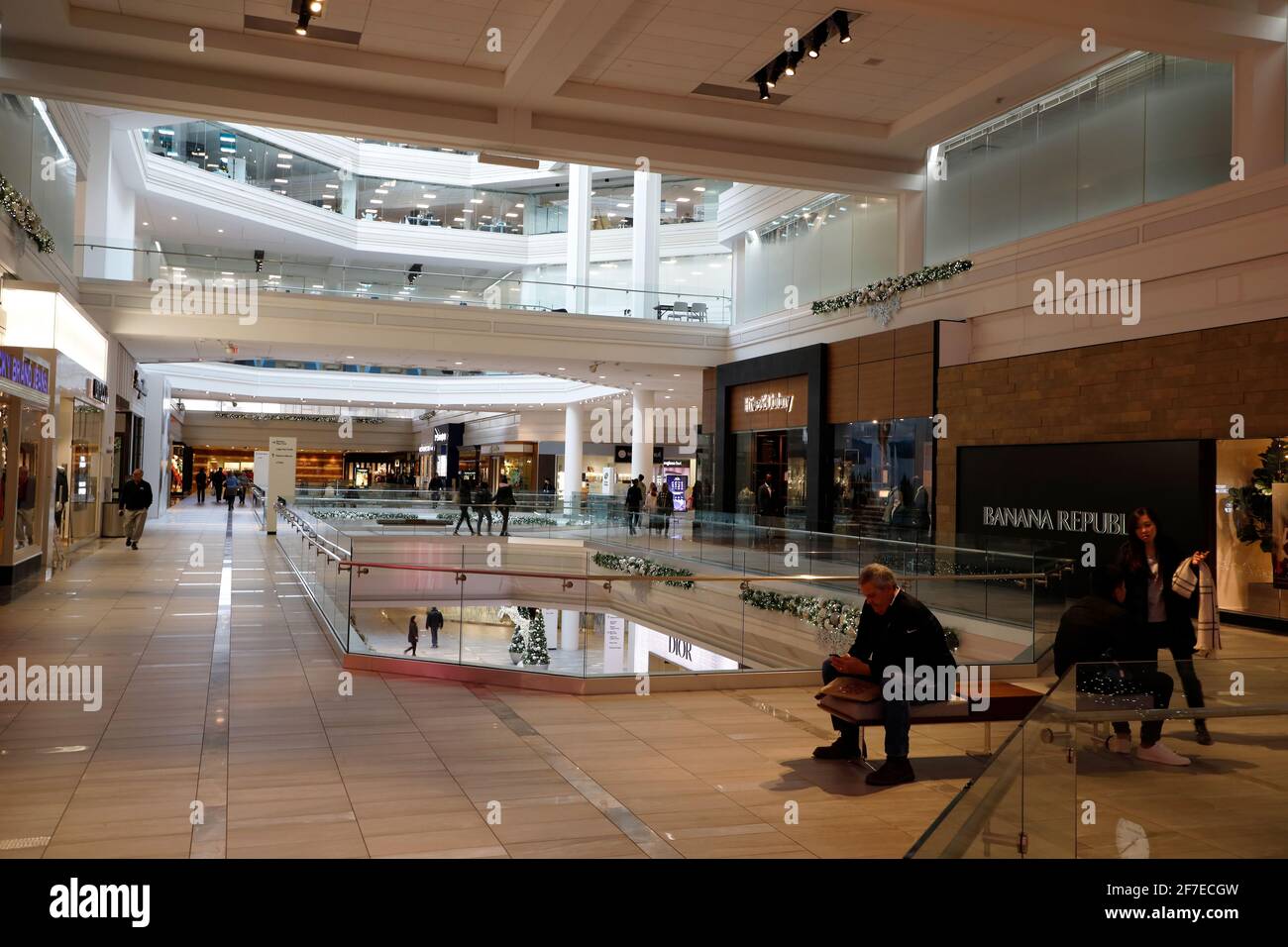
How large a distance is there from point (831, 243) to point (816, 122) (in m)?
4.89

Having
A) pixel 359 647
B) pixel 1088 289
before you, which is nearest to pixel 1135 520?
pixel 359 647

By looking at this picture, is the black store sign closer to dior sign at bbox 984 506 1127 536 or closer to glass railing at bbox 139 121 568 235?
dior sign at bbox 984 506 1127 536

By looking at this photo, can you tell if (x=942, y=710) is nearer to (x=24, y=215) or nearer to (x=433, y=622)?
(x=433, y=622)

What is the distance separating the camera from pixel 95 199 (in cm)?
2117

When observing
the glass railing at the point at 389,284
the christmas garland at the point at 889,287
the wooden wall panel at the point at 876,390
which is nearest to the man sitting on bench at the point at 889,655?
the christmas garland at the point at 889,287

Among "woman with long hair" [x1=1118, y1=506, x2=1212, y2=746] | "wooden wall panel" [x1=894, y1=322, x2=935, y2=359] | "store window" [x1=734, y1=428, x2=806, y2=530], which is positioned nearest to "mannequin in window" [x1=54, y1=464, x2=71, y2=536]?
"store window" [x1=734, y1=428, x2=806, y2=530]

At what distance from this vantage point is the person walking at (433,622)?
757cm

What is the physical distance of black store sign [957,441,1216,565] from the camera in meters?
11.3

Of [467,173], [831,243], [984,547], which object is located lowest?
[984,547]

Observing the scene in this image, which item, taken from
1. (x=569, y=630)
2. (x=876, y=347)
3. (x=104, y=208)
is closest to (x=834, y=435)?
(x=876, y=347)

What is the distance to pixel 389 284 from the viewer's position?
71.4 ft

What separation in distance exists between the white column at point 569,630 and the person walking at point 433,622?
3.17ft

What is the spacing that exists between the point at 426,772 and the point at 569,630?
8.06 feet
